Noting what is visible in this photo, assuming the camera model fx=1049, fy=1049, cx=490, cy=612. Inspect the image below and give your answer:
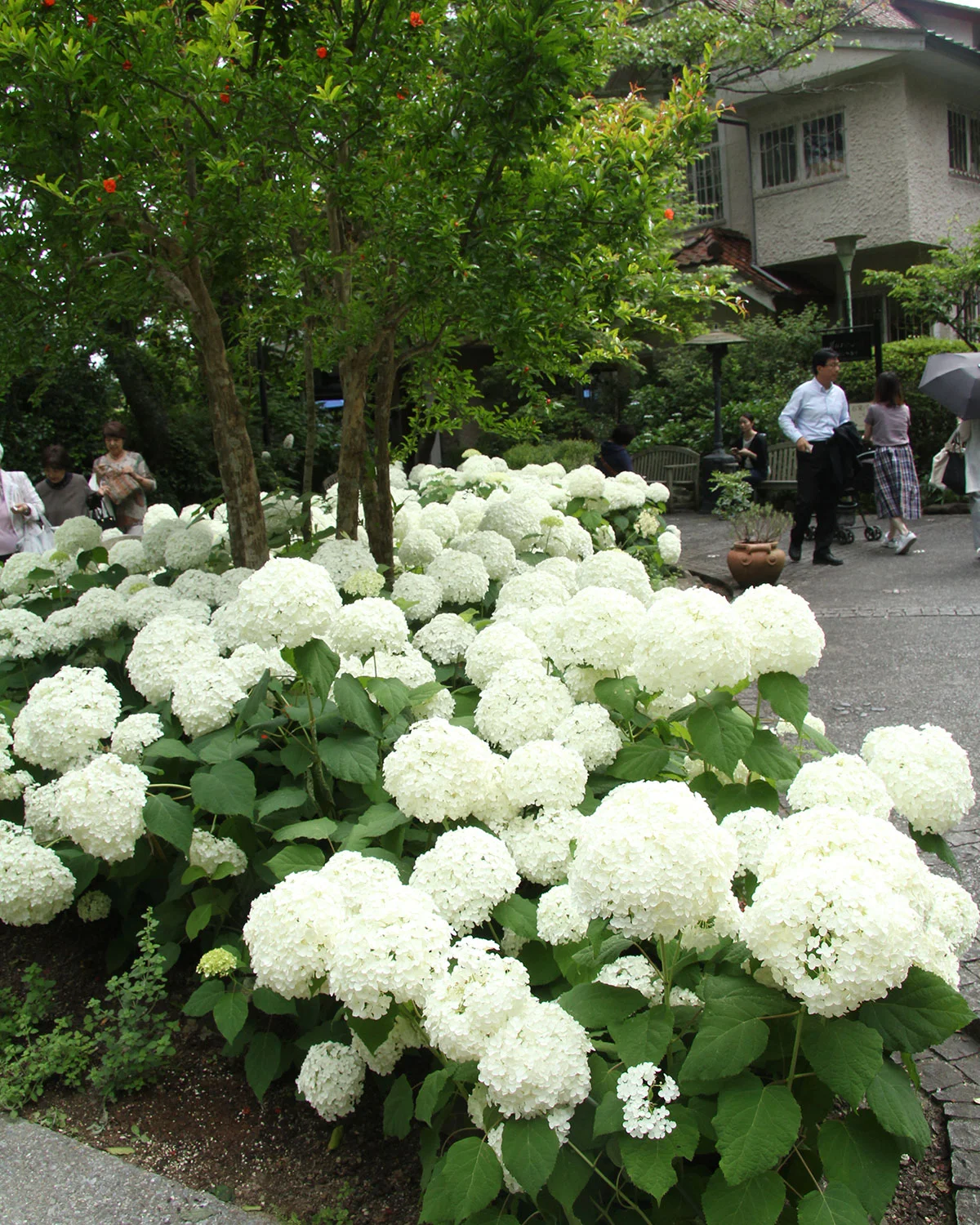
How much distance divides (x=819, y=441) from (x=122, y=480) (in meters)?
6.52

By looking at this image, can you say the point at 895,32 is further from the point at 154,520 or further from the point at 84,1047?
the point at 84,1047

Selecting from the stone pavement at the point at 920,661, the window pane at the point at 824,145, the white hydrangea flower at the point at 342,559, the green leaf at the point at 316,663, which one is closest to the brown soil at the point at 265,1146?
the stone pavement at the point at 920,661

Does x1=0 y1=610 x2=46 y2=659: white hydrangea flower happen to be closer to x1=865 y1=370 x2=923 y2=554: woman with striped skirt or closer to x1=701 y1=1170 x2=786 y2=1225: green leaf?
x1=701 y1=1170 x2=786 y2=1225: green leaf

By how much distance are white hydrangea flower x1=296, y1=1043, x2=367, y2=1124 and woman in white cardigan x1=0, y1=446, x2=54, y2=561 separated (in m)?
6.42

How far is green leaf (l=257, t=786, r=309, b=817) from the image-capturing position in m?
2.86

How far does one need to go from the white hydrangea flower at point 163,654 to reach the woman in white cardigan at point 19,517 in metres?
5.10

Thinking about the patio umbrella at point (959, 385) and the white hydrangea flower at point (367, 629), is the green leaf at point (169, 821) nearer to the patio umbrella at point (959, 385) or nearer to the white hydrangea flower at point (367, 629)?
the white hydrangea flower at point (367, 629)

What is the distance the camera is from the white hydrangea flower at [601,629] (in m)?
3.02

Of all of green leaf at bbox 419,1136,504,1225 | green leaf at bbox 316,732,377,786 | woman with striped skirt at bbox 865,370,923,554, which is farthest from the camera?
woman with striped skirt at bbox 865,370,923,554

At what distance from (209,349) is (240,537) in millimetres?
951

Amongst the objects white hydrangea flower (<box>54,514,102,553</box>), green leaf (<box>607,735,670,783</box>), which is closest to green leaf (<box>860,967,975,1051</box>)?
green leaf (<box>607,735,670,783</box>)

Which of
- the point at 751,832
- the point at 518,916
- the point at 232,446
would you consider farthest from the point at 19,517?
the point at 751,832

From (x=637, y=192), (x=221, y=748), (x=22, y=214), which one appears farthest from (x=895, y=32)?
(x=221, y=748)

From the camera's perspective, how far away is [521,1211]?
85.4 inches
